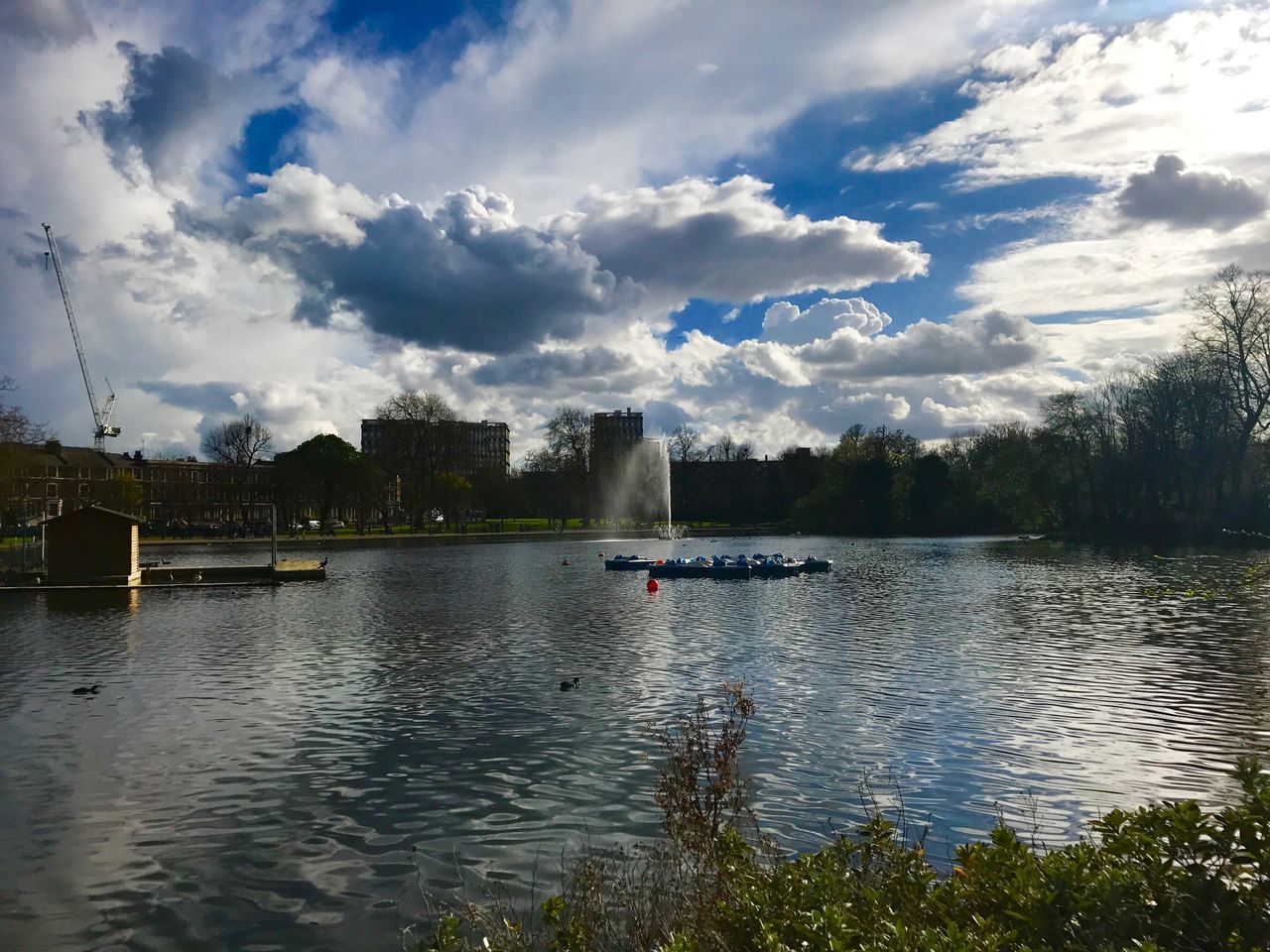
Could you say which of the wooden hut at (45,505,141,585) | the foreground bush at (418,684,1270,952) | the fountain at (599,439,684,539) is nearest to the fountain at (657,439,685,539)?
the fountain at (599,439,684,539)

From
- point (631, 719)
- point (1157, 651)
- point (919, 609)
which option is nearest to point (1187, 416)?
point (919, 609)

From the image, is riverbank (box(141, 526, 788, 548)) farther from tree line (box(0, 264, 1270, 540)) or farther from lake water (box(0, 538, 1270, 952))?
lake water (box(0, 538, 1270, 952))

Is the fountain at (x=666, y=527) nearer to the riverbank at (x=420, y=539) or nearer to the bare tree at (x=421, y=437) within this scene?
the riverbank at (x=420, y=539)

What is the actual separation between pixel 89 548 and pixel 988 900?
4885 cm

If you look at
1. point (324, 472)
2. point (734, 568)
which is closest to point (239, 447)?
point (324, 472)

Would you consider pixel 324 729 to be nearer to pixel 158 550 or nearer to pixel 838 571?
pixel 838 571

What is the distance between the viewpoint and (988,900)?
6.24 metres

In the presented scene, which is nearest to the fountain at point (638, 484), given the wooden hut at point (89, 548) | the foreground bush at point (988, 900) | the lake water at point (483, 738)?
the wooden hut at point (89, 548)

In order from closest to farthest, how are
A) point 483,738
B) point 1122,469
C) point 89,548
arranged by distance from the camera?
1. point 483,738
2. point 89,548
3. point 1122,469

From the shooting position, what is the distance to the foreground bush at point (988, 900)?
5.27 m

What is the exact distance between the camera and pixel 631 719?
640 inches

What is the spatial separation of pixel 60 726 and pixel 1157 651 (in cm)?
2339

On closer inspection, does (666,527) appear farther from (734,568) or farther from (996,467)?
(734,568)

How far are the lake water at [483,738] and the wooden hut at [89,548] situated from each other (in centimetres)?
1422
